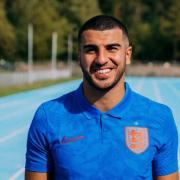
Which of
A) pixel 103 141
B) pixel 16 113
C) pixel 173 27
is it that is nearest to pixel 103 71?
pixel 103 141

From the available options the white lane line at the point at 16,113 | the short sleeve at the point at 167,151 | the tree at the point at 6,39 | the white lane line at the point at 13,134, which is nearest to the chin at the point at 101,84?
the short sleeve at the point at 167,151

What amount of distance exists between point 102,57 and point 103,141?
433 millimetres

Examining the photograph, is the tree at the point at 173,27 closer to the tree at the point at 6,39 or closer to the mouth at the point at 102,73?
the tree at the point at 6,39

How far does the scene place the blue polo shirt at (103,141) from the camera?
8.83 feet

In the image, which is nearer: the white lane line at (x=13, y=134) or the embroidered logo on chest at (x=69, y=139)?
the embroidered logo on chest at (x=69, y=139)

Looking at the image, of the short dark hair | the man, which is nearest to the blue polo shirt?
the man

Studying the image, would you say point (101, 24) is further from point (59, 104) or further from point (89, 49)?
point (59, 104)

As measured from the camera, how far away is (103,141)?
2.70 m

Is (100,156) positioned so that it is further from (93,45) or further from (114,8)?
(114,8)

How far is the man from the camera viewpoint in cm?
270

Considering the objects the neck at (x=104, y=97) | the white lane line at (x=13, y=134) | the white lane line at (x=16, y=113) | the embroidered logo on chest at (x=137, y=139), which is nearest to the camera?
the embroidered logo on chest at (x=137, y=139)

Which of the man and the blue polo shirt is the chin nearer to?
the man

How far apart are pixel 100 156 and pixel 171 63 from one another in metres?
84.2

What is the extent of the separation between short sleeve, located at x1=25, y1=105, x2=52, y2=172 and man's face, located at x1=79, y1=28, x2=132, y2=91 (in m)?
0.33
